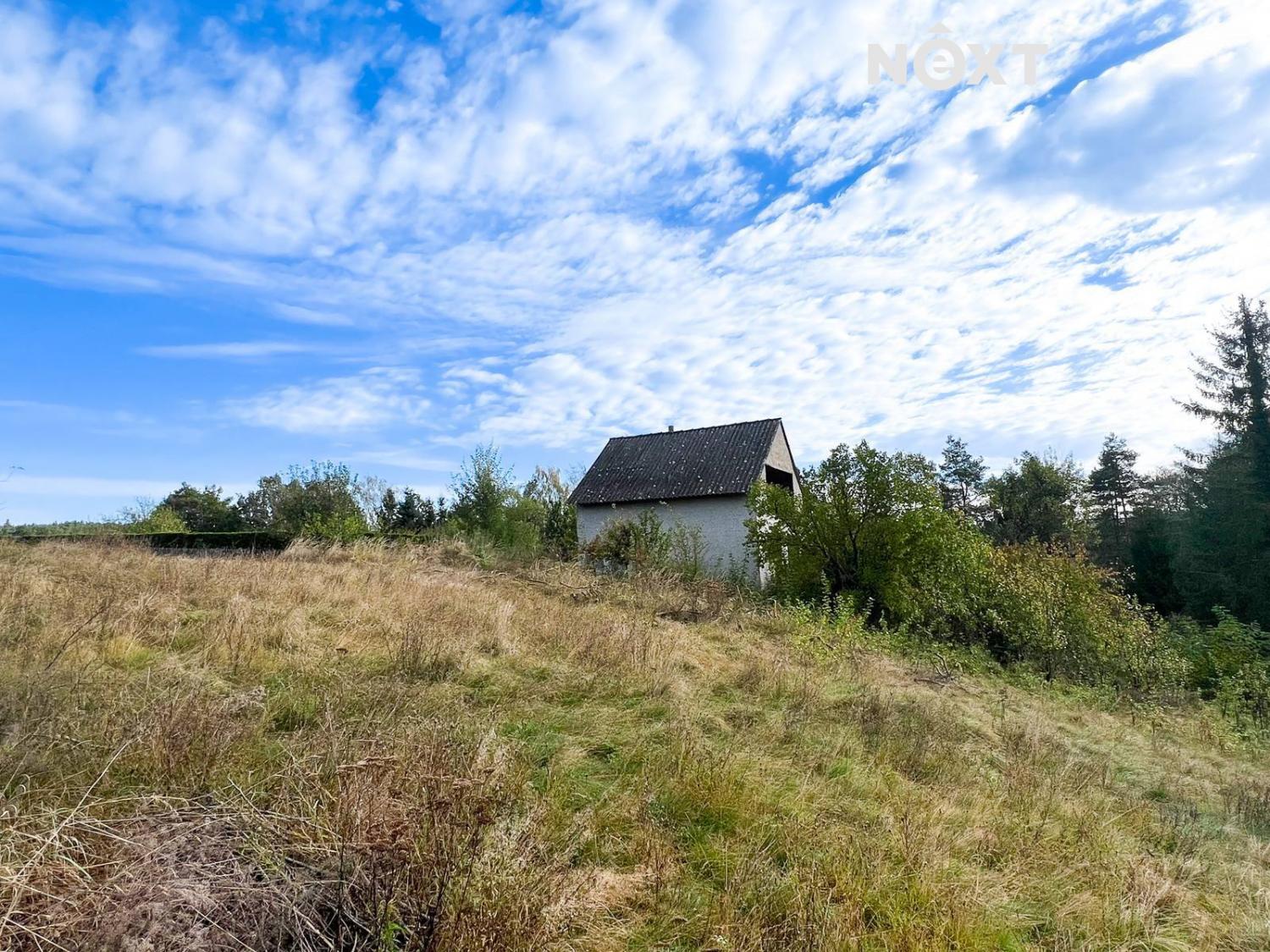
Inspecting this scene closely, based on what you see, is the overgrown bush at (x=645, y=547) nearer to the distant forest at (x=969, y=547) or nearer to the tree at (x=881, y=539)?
the distant forest at (x=969, y=547)

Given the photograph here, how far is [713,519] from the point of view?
2442 centimetres

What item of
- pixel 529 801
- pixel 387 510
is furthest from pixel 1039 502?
pixel 529 801

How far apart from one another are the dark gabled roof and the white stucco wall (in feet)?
1.26

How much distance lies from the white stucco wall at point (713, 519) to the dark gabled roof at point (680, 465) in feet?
1.26

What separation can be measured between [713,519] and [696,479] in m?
1.68

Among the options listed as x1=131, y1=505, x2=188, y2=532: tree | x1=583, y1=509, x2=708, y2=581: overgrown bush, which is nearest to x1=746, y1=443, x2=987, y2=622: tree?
x1=583, y1=509, x2=708, y2=581: overgrown bush

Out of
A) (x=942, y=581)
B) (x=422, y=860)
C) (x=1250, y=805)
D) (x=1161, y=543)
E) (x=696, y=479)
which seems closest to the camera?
(x=422, y=860)

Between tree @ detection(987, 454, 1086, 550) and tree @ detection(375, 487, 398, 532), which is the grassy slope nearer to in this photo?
tree @ detection(375, 487, 398, 532)

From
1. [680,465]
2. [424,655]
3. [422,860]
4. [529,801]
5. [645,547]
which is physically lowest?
[529,801]

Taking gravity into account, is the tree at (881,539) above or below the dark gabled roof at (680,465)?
below

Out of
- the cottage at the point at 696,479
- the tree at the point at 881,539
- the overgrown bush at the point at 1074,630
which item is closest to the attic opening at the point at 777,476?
the cottage at the point at 696,479

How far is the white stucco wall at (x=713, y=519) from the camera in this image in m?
23.3

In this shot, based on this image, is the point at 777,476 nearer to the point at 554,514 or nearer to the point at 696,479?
the point at 696,479

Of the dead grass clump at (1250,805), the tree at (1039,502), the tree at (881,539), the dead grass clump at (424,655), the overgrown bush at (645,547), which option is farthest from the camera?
the tree at (1039,502)
